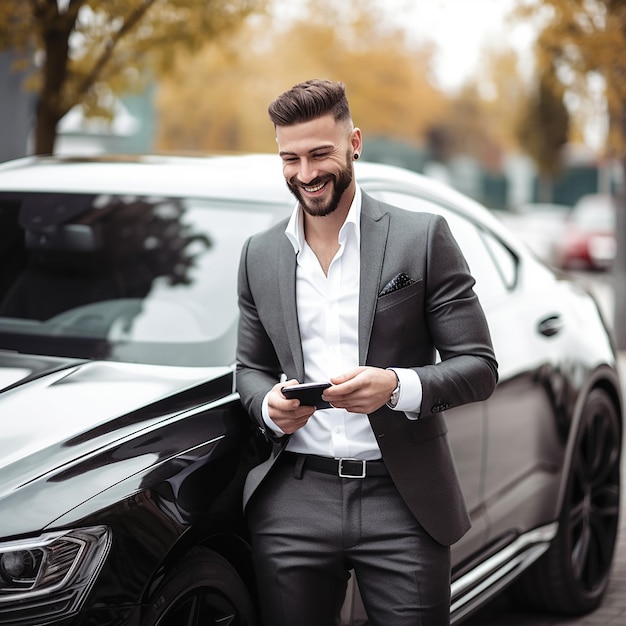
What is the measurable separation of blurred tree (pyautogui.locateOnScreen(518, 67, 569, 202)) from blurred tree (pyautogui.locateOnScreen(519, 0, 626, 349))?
3600 cm

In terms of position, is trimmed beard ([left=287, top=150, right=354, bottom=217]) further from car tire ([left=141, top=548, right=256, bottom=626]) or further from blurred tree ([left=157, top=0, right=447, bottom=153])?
blurred tree ([left=157, top=0, right=447, bottom=153])

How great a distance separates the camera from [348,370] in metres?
2.74

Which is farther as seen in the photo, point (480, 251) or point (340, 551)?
point (480, 251)

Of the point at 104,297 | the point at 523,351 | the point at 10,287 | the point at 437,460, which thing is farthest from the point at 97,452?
the point at 523,351

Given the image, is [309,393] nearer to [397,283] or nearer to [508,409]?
[397,283]

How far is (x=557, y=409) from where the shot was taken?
443cm

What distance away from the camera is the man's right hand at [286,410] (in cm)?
265

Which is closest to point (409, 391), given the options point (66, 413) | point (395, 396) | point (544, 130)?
point (395, 396)

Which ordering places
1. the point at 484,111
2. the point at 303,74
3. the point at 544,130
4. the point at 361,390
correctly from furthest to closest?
the point at 484,111
the point at 544,130
the point at 303,74
the point at 361,390

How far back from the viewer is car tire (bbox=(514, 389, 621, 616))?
184 inches

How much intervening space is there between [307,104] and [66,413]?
0.90 metres

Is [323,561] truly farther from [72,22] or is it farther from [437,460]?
[72,22]

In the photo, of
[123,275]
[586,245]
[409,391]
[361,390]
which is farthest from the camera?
[586,245]

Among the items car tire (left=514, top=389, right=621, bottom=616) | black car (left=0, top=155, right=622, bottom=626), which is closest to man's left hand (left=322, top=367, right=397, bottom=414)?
black car (left=0, top=155, right=622, bottom=626)
